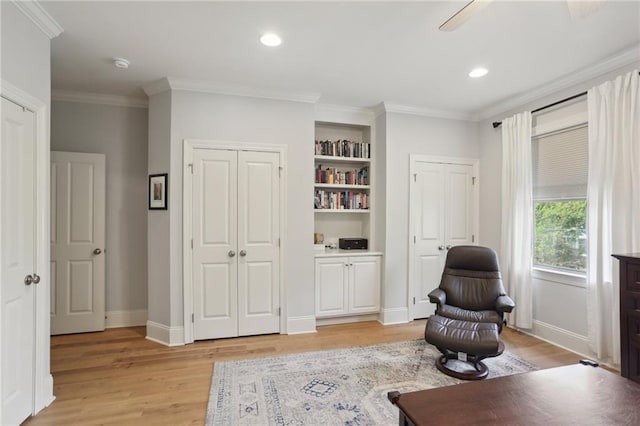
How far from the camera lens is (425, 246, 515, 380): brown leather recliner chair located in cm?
246

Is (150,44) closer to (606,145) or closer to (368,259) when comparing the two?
(368,259)

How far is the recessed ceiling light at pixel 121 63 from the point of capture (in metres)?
2.78

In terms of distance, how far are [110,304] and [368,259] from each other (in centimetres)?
312

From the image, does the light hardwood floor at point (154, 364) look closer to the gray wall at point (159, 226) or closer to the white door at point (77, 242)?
the white door at point (77, 242)

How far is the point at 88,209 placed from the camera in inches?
141

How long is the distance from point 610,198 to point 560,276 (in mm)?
957

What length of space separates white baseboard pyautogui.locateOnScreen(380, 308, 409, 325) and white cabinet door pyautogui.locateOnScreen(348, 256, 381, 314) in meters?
0.13

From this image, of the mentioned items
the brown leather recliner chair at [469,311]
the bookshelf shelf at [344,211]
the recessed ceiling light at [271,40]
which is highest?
the recessed ceiling light at [271,40]

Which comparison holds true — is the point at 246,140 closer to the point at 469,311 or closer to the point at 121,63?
the point at 121,63

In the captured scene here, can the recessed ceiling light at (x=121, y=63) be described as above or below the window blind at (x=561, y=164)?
above

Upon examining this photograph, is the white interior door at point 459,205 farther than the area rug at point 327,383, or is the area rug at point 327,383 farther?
the white interior door at point 459,205

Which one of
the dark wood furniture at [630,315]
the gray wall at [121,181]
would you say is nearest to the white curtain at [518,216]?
the dark wood furniture at [630,315]

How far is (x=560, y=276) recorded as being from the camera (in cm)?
329

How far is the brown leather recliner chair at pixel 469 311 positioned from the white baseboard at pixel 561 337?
0.91 metres
